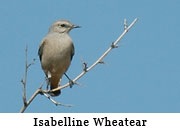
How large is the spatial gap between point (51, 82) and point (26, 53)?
432 centimetres

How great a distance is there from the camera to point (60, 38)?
9633mm

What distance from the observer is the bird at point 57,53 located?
944cm

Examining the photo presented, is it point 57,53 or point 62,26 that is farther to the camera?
point 62,26

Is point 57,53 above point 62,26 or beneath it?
beneath

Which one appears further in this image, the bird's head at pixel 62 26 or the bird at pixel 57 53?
the bird's head at pixel 62 26

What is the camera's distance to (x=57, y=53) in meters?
9.44

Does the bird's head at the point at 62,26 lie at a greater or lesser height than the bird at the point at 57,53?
greater

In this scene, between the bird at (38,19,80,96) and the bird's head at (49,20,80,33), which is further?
the bird's head at (49,20,80,33)

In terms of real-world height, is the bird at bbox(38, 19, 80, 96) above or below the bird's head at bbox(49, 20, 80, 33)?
below

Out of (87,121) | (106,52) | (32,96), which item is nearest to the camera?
(32,96)

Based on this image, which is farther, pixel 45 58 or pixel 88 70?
pixel 45 58

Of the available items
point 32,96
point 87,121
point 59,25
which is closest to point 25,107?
point 32,96

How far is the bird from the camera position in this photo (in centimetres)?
944

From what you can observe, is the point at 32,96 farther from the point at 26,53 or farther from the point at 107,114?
the point at 107,114
